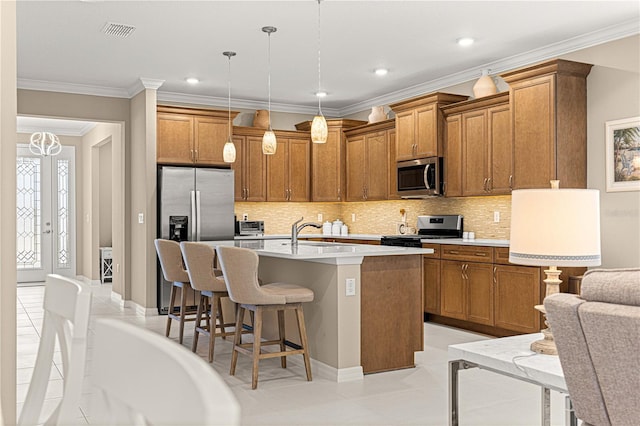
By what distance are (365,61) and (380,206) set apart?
2.49 metres

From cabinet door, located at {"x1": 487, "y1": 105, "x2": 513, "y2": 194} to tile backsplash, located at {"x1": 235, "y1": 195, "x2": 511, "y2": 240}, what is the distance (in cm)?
39

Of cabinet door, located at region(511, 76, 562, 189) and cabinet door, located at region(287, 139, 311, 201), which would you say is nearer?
cabinet door, located at region(511, 76, 562, 189)

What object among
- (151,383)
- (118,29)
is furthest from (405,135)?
(151,383)

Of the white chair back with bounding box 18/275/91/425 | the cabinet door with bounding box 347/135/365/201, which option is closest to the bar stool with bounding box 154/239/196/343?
the cabinet door with bounding box 347/135/365/201

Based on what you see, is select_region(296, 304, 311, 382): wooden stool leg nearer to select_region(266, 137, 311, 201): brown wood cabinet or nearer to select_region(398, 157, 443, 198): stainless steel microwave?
select_region(398, 157, 443, 198): stainless steel microwave

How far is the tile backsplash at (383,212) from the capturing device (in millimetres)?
6457

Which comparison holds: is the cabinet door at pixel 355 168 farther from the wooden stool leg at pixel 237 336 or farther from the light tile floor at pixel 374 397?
the wooden stool leg at pixel 237 336

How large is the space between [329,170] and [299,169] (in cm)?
42

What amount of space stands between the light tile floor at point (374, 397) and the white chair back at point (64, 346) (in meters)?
1.89

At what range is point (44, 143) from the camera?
9836 millimetres

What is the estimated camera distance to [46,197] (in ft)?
35.3

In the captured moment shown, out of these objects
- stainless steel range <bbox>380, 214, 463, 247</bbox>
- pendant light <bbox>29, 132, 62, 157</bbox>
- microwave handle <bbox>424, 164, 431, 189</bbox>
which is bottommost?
stainless steel range <bbox>380, 214, 463, 247</bbox>

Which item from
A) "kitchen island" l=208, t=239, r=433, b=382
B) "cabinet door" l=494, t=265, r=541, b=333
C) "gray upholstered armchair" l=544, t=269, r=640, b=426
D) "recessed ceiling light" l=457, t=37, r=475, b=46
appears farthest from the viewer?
"recessed ceiling light" l=457, t=37, r=475, b=46

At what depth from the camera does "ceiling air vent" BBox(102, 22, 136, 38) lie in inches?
200
